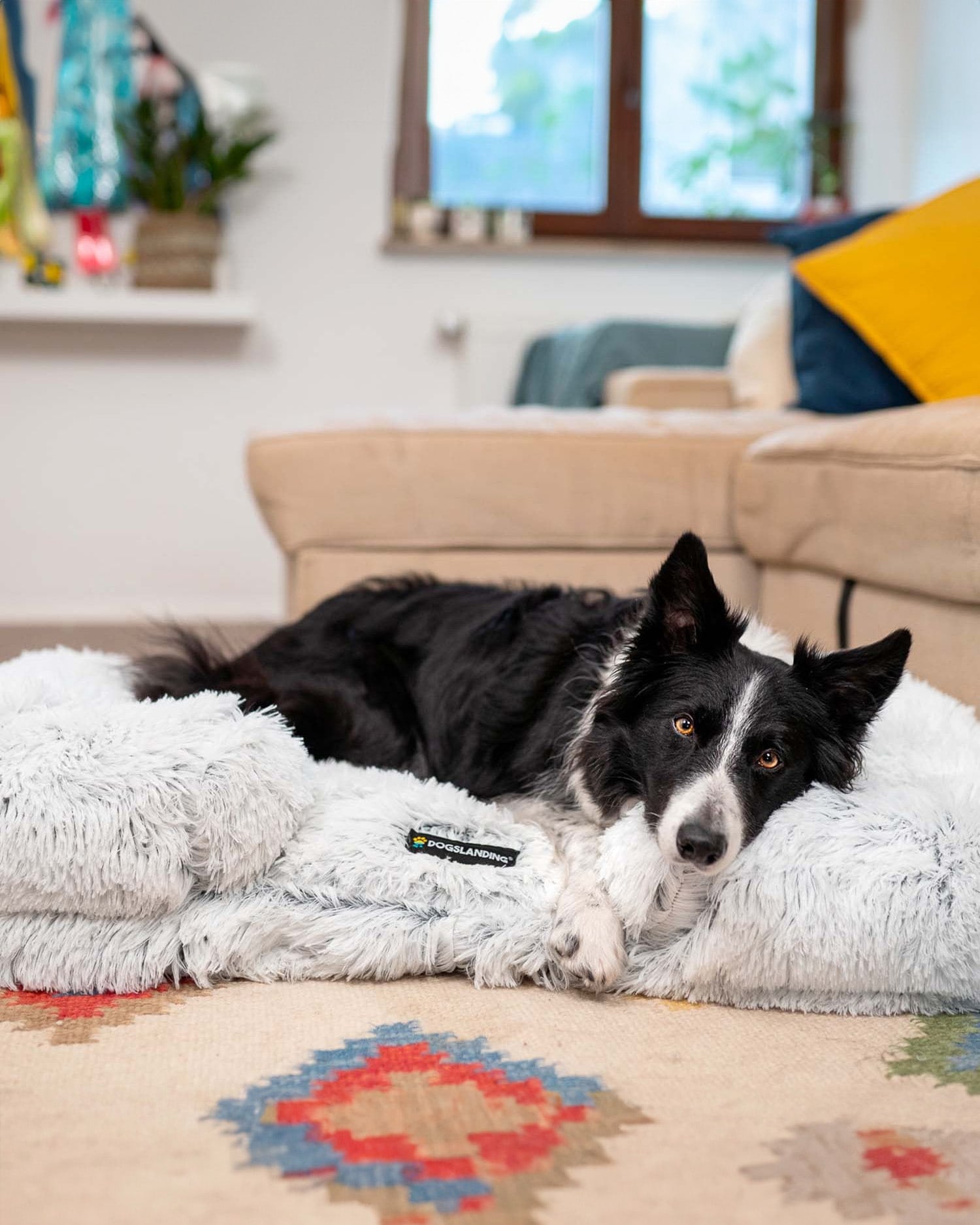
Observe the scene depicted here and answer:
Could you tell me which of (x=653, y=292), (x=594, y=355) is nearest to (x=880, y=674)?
(x=594, y=355)

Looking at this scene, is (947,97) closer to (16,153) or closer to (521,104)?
(521,104)

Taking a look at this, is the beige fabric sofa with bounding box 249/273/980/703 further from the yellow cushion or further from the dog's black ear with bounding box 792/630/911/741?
the dog's black ear with bounding box 792/630/911/741

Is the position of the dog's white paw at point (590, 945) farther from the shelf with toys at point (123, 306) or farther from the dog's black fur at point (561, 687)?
the shelf with toys at point (123, 306)

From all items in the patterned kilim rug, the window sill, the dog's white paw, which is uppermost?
the window sill

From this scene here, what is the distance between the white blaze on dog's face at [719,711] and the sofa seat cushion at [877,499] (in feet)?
1.79

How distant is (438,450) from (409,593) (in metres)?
0.61

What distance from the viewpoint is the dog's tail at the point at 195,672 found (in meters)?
2.20

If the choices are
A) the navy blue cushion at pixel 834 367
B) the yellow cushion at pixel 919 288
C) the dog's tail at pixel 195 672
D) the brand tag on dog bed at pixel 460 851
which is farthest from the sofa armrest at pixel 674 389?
the brand tag on dog bed at pixel 460 851

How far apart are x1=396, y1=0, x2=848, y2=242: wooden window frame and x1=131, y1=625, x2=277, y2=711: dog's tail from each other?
4103mm

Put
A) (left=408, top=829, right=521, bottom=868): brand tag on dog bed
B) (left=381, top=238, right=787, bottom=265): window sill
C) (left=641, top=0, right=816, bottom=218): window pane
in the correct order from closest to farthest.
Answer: (left=408, top=829, right=521, bottom=868): brand tag on dog bed, (left=381, top=238, right=787, bottom=265): window sill, (left=641, top=0, right=816, bottom=218): window pane

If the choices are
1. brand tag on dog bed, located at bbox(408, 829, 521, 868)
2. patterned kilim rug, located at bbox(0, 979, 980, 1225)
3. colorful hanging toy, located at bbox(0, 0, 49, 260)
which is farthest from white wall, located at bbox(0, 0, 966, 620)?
patterned kilim rug, located at bbox(0, 979, 980, 1225)

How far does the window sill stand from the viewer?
19.6ft

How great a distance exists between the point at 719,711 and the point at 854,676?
8.2 inches

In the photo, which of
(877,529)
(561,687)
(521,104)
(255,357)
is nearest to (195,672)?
(561,687)
